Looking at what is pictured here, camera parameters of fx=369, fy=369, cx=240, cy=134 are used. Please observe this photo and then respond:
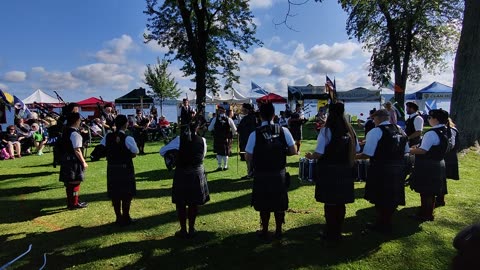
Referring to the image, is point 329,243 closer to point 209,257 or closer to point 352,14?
point 209,257

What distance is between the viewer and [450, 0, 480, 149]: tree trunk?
1070 centimetres

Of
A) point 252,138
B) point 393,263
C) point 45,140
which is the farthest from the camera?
point 45,140

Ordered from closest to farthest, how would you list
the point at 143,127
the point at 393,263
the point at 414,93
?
the point at 393,263
the point at 143,127
the point at 414,93

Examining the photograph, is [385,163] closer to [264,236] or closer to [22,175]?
[264,236]

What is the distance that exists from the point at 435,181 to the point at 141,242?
425 centimetres

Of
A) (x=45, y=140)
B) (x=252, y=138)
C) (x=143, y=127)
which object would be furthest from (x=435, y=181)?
(x=45, y=140)

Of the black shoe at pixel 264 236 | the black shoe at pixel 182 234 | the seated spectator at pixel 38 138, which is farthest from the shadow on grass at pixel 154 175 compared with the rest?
the seated spectator at pixel 38 138

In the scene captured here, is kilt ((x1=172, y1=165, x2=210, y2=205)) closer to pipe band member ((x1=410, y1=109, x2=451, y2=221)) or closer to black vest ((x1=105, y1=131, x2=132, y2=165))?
black vest ((x1=105, y1=131, x2=132, y2=165))

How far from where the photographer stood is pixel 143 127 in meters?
13.6

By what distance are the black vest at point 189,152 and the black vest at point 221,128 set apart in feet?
15.5

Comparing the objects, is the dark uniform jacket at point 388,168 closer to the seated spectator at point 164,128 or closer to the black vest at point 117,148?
the black vest at point 117,148

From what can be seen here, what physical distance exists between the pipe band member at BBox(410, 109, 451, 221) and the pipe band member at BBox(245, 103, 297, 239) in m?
2.00

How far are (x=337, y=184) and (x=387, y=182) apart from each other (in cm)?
79

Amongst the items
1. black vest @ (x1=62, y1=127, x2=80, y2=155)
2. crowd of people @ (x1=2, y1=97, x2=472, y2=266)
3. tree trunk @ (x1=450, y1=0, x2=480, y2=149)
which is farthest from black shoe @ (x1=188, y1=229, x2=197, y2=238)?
tree trunk @ (x1=450, y1=0, x2=480, y2=149)
